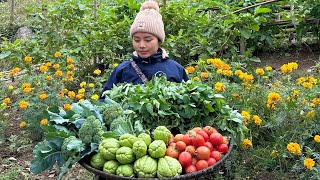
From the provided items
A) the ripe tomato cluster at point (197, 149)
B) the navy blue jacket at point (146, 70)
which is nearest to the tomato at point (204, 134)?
the ripe tomato cluster at point (197, 149)

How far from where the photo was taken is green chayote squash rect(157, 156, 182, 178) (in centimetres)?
241

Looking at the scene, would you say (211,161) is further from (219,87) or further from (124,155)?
(219,87)

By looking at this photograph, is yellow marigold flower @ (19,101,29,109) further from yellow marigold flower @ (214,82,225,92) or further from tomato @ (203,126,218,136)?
tomato @ (203,126,218,136)

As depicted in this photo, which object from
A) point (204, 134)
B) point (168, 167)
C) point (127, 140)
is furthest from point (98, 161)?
point (204, 134)

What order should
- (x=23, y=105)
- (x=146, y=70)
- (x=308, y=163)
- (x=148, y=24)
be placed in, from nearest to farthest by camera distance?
(x=308, y=163)
(x=148, y=24)
(x=146, y=70)
(x=23, y=105)

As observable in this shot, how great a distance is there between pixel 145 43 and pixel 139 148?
1.29m

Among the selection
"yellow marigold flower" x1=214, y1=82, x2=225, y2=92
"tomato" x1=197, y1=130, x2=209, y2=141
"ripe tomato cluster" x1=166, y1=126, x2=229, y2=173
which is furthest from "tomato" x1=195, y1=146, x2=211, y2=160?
"yellow marigold flower" x1=214, y1=82, x2=225, y2=92

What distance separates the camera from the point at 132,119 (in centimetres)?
287

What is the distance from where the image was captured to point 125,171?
8.00 feet

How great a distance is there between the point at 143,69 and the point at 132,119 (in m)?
0.89

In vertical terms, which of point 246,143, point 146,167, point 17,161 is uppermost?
point 146,167

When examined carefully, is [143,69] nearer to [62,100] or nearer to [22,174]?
[62,100]

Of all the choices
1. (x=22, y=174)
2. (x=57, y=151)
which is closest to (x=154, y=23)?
(x=57, y=151)

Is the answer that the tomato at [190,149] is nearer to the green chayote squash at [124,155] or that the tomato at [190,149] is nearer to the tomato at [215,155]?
the tomato at [215,155]
